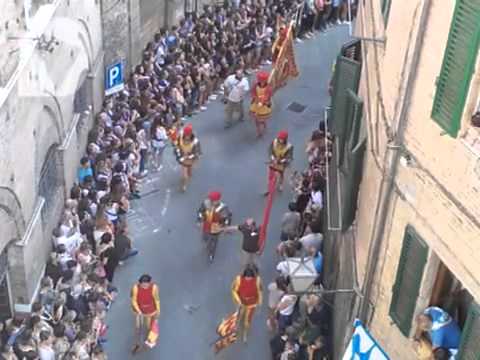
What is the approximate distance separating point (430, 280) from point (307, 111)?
14.2 meters

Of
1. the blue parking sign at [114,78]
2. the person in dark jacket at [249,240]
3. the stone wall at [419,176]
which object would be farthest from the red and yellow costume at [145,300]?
the blue parking sign at [114,78]

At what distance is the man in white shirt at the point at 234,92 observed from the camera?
23.6 meters

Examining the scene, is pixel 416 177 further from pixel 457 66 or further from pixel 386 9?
pixel 386 9

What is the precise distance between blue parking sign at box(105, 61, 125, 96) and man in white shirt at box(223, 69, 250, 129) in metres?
3.49

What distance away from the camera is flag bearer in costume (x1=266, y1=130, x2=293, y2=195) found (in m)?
20.6

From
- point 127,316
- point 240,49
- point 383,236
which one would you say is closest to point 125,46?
point 240,49

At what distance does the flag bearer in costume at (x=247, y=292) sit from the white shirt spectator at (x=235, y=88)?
7508 millimetres

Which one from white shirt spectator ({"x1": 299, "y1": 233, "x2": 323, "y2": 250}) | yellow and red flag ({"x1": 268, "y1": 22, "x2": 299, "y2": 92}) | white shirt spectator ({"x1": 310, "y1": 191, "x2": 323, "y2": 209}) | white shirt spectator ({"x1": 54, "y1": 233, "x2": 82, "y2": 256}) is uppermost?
yellow and red flag ({"x1": 268, "y1": 22, "x2": 299, "y2": 92})

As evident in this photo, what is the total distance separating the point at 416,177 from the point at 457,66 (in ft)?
5.59

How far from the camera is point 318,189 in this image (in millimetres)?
19703

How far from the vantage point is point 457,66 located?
10.3 metres

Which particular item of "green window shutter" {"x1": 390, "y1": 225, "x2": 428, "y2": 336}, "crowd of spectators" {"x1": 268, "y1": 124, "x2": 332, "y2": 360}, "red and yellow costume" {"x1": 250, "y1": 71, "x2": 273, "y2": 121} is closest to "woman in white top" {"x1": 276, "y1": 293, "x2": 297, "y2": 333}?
"crowd of spectators" {"x1": 268, "y1": 124, "x2": 332, "y2": 360}

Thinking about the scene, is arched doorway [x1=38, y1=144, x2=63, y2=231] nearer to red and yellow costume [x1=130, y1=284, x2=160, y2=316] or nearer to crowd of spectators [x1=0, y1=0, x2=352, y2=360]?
crowd of spectators [x1=0, y1=0, x2=352, y2=360]

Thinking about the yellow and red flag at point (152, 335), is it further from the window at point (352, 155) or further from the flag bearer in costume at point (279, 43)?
the flag bearer in costume at point (279, 43)
